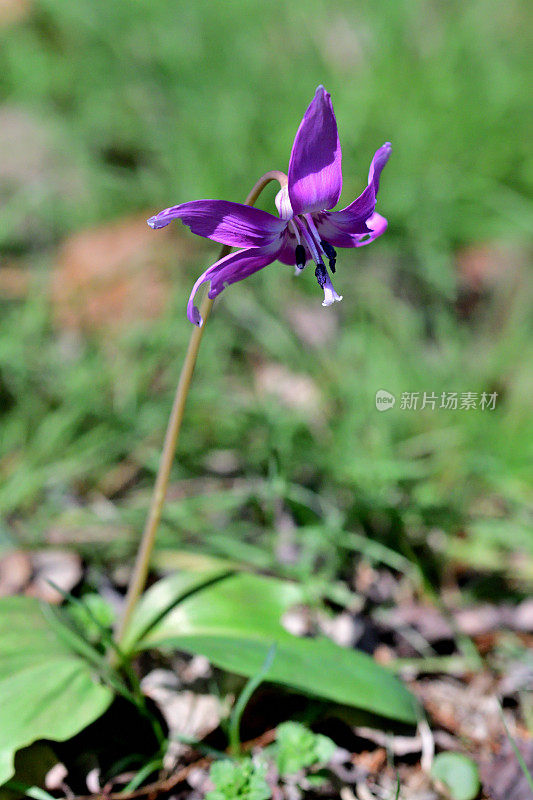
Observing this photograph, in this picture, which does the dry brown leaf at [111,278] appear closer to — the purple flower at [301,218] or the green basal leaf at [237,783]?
the purple flower at [301,218]

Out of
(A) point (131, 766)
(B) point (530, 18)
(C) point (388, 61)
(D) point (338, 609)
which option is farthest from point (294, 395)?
(B) point (530, 18)

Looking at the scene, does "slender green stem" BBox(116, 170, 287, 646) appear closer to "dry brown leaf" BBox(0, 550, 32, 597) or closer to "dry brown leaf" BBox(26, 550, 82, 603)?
"dry brown leaf" BBox(26, 550, 82, 603)

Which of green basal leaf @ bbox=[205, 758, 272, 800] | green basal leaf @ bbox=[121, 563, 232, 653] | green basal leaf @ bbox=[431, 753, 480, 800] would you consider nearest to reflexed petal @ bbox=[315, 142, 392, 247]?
green basal leaf @ bbox=[121, 563, 232, 653]

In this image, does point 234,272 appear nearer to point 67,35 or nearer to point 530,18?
point 67,35

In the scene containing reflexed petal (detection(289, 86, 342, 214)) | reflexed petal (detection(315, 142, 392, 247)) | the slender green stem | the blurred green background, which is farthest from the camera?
the blurred green background

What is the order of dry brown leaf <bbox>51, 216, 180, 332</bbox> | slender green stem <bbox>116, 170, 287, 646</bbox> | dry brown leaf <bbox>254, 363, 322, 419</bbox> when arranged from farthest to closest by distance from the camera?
dry brown leaf <bbox>51, 216, 180, 332</bbox> → dry brown leaf <bbox>254, 363, 322, 419</bbox> → slender green stem <bbox>116, 170, 287, 646</bbox>

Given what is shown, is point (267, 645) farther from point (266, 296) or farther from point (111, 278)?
point (111, 278)
